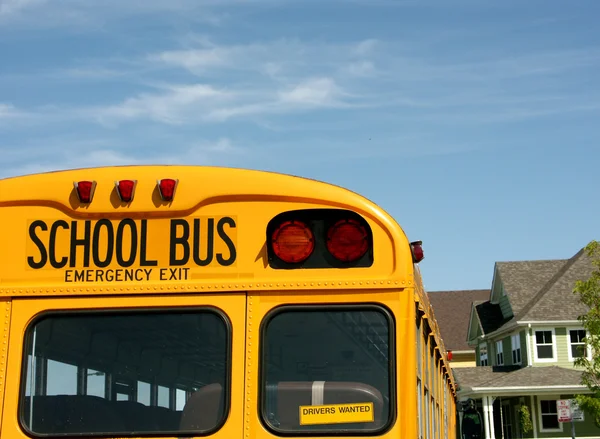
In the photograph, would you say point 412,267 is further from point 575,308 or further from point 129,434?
point 575,308

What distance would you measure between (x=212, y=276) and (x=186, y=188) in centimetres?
43

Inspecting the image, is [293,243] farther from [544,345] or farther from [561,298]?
[561,298]

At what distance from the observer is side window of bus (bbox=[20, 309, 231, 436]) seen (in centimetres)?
404

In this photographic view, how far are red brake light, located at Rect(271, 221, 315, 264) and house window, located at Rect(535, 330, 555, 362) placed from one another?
3532 cm

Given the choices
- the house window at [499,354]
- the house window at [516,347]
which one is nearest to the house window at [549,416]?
the house window at [516,347]

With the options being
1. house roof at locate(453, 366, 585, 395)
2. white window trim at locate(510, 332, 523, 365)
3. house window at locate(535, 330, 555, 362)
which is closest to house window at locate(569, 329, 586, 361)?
house window at locate(535, 330, 555, 362)

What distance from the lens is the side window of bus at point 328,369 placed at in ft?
12.9

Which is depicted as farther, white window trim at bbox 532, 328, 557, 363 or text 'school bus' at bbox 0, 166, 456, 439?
white window trim at bbox 532, 328, 557, 363

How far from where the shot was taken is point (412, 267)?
405cm

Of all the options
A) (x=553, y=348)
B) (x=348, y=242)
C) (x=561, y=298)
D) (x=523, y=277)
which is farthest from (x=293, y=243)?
(x=523, y=277)

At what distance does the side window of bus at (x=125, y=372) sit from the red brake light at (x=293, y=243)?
40cm

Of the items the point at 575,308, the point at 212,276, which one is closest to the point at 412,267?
the point at 212,276

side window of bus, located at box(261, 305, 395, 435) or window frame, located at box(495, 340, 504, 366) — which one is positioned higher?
window frame, located at box(495, 340, 504, 366)

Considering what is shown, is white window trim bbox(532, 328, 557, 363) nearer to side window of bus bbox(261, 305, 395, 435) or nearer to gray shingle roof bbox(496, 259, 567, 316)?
gray shingle roof bbox(496, 259, 567, 316)
